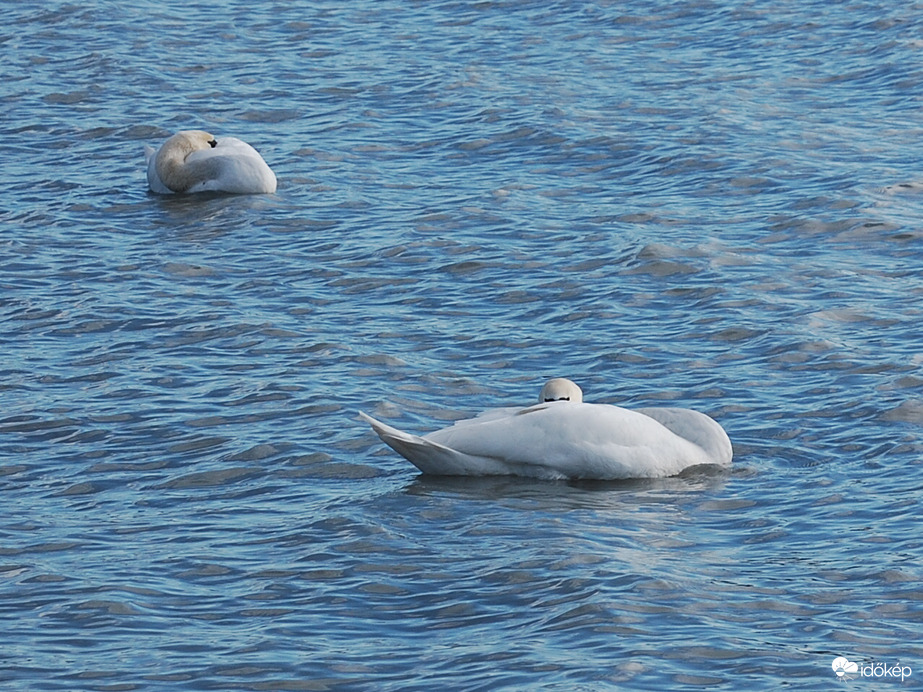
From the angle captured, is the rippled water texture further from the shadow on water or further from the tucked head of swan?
the tucked head of swan

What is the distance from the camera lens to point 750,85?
18.9 m

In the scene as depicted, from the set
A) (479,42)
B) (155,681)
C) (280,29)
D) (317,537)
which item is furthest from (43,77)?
(155,681)

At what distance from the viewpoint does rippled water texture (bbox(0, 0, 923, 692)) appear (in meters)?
8.03

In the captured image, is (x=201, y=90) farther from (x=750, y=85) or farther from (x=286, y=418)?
(x=286, y=418)

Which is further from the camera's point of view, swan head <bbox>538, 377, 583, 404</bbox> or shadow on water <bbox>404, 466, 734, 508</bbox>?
swan head <bbox>538, 377, 583, 404</bbox>

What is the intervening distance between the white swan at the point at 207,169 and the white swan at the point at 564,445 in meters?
6.78

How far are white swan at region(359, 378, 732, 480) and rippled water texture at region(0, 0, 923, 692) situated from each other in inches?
5.5

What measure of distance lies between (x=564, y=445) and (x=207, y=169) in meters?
7.62

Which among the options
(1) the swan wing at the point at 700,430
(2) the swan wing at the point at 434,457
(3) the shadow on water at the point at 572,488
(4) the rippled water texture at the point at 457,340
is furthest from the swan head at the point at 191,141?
(1) the swan wing at the point at 700,430

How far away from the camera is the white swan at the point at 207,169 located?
53.7 ft

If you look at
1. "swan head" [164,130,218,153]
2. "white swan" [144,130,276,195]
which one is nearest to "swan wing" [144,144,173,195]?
"white swan" [144,130,276,195]

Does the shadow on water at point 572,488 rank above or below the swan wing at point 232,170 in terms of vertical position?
below

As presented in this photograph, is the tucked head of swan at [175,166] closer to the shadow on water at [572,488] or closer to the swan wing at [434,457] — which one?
the swan wing at [434,457]

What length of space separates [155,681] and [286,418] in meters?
3.60
